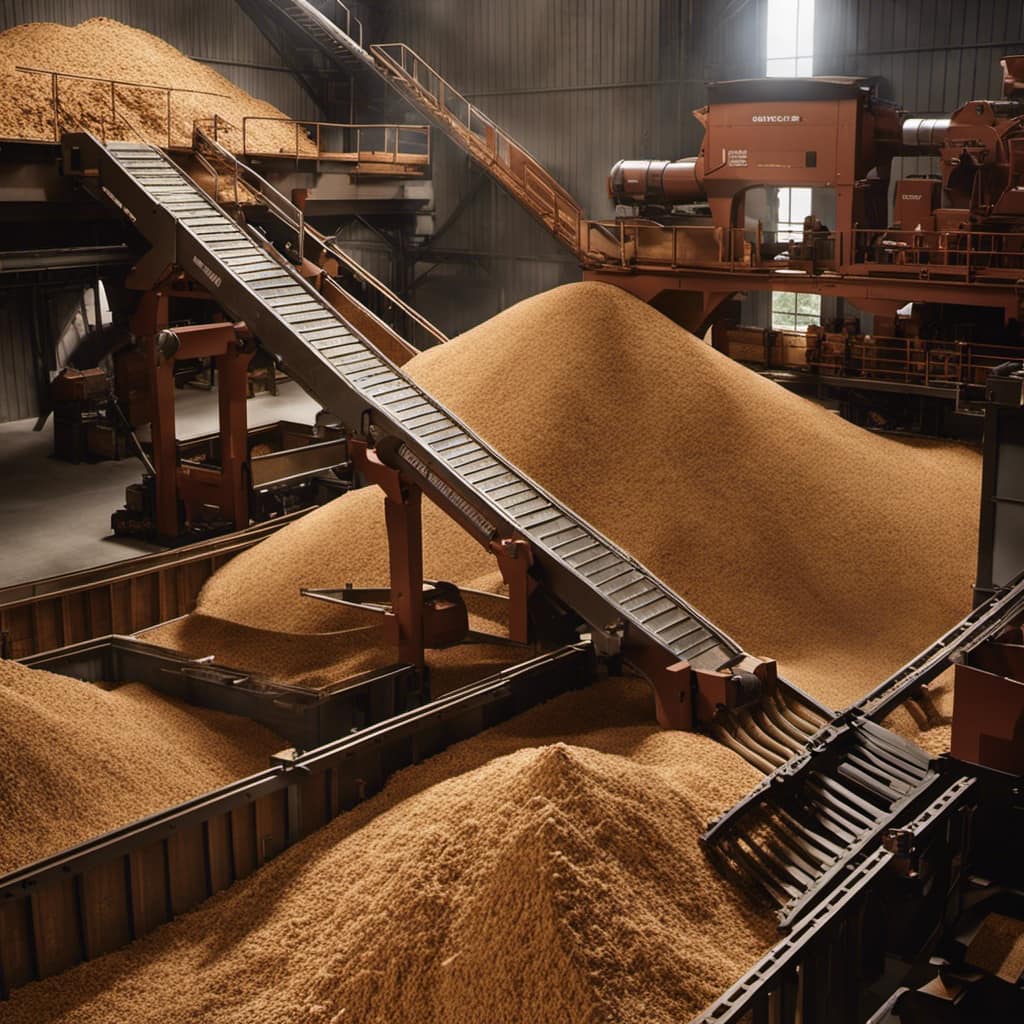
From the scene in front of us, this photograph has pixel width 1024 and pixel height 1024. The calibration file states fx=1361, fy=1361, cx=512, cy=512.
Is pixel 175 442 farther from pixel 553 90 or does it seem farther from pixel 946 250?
pixel 553 90

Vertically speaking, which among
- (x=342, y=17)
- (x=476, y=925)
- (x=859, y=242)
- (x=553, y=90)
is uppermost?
(x=342, y=17)

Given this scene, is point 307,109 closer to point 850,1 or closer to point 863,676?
point 850,1

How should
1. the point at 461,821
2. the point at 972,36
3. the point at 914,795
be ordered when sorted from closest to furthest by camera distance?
the point at 461,821
the point at 914,795
the point at 972,36

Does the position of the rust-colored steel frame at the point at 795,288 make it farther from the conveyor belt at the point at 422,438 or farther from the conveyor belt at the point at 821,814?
the conveyor belt at the point at 821,814

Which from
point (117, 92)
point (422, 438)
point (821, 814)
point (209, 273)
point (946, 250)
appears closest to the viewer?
point (821, 814)

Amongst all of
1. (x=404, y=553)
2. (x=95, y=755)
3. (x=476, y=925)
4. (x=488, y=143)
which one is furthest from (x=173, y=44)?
(x=476, y=925)

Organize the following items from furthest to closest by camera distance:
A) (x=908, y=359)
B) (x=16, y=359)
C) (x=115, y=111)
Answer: (x=16, y=359) → (x=115, y=111) → (x=908, y=359)

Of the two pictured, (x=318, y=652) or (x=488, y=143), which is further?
(x=488, y=143)

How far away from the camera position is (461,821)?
7559 mm

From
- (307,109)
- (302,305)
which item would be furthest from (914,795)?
(307,109)

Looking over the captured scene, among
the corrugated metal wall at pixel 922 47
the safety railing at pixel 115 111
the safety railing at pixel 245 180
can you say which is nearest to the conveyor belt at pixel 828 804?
the safety railing at pixel 245 180

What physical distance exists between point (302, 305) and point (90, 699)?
487 cm

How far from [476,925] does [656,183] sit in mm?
14967

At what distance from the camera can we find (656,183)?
1994cm
